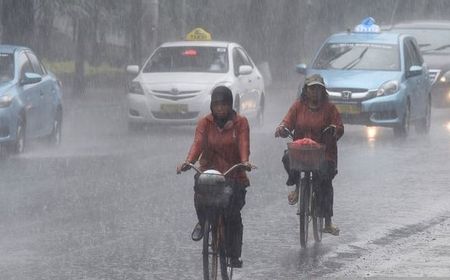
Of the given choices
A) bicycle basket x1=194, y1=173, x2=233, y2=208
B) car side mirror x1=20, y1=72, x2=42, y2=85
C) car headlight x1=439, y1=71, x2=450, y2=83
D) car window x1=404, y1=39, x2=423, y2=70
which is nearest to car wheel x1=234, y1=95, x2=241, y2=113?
car window x1=404, y1=39, x2=423, y2=70

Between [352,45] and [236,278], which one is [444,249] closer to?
[236,278]

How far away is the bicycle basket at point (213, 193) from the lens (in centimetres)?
911

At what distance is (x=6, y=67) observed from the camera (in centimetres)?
1973

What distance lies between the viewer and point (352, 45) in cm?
2394

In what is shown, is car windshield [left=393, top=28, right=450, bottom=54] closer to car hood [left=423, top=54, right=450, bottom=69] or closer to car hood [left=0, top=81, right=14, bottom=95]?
car hood [left=423, top=54, right=450, bottom=69]

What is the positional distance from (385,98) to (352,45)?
1802 millimetres

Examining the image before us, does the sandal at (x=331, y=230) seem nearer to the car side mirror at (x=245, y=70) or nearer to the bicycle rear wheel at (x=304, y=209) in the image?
the bicycle rear wheel at (x=304, y=209)

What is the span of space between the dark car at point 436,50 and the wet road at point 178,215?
8.05m

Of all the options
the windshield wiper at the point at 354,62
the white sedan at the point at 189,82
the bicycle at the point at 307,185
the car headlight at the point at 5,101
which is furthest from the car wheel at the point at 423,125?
the bicycle at the point at 307,185

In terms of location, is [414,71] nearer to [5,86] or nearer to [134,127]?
[134,127]

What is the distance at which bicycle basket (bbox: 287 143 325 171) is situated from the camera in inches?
439

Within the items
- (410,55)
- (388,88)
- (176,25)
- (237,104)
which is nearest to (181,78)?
(237,104)

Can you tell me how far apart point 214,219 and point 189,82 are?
1380 cm

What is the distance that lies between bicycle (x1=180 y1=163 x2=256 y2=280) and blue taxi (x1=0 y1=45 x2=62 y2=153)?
31.3 feet
